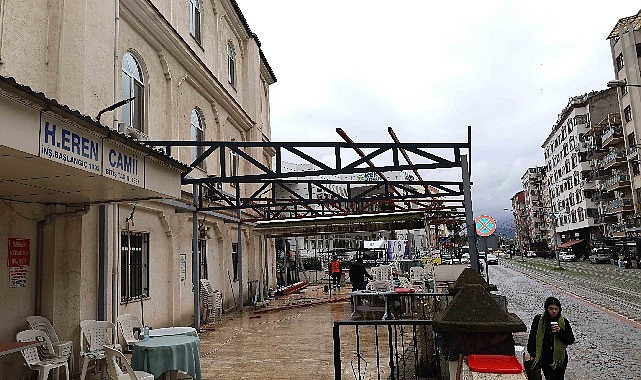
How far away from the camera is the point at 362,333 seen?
12.6 m

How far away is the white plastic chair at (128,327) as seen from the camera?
916 centimetres

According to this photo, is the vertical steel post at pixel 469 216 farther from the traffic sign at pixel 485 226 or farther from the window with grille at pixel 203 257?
the traffic sign at pixel 485 226

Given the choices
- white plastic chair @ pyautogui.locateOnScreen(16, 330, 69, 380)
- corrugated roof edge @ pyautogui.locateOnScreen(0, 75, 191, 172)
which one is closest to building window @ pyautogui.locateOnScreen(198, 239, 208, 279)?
white plastic chair @ pyautogui.locateOnScreen(16, 330, 69, 380)

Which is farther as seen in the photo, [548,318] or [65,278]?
[65,278]

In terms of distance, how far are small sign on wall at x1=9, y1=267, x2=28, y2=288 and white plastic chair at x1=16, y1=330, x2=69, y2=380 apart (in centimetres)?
81

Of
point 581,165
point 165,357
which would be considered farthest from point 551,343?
point 581,165

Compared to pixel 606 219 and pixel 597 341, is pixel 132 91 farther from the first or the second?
pixel 606 219

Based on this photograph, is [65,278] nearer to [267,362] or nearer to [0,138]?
[267,362]

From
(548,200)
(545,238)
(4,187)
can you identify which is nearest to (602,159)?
(548,200)

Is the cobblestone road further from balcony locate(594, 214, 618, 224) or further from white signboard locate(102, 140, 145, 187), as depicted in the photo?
balcony locate(594, 214, 618, 224)

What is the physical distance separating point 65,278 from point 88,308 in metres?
0.76

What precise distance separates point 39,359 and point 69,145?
4.00 metres

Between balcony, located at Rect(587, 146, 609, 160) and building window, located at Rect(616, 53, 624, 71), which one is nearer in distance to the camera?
building window, located at Rect(616, 53, 624, 71)

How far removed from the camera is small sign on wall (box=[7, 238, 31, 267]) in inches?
297
